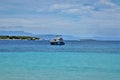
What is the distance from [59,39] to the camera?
50.6 metres
